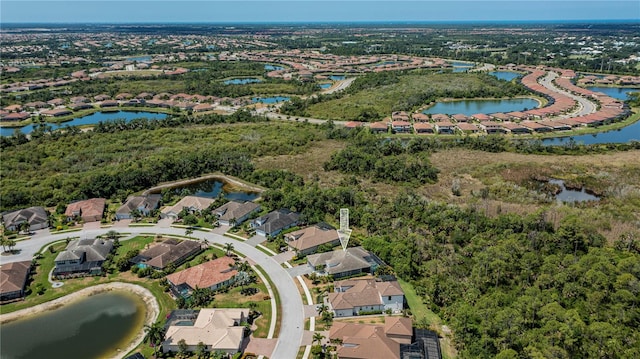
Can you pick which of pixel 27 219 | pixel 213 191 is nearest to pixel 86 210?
pixel 27 219

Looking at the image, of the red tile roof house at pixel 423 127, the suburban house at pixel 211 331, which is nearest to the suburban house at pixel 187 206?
the suburban house at pixel 211 331

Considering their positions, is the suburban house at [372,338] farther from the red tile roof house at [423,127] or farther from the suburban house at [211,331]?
the red tile roof house at [423,127]

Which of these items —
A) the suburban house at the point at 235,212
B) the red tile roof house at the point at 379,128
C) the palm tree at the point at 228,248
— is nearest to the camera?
the palm tree at the point at 228,248

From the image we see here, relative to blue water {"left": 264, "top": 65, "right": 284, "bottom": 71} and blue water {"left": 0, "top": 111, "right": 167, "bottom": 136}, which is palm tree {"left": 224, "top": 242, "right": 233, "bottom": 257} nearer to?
blue water {"left": 0, "top": 111, "right": 167, "bottom": 136}

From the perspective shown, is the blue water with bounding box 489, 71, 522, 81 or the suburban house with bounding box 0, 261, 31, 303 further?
the blue water with bounding box 489, 71, 522, 81

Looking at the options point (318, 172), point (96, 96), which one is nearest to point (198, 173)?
point (318, 172)

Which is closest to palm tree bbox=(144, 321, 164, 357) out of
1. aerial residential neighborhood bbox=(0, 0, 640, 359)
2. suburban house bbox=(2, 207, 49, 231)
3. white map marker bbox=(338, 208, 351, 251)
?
aerial residential neighborhood bbox=(0, 0, 640, 359)
